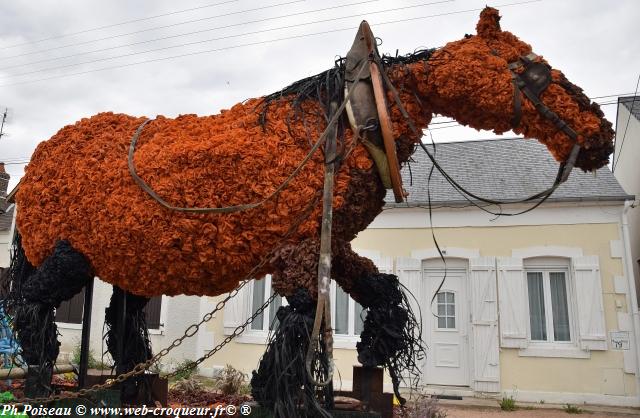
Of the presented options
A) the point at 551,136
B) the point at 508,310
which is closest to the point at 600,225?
the point at 508,310

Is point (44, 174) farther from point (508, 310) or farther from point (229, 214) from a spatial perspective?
point (508, 310)

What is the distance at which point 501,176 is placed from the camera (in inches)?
379

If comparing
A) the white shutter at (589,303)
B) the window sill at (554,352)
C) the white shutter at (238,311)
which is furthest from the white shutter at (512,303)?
the white shutter at (238,311)

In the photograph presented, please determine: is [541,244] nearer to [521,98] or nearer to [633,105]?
[633,105]

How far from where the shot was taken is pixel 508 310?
8422mm

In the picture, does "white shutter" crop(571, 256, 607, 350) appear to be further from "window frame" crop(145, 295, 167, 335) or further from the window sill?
"window frame" crop(145, 295, 167, 335)

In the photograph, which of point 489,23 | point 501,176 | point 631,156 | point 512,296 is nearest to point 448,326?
point 512,296

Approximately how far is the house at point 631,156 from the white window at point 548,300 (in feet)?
8.00

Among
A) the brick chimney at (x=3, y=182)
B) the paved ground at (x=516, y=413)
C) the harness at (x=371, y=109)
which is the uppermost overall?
the brick chimney at (x=3, y=182)

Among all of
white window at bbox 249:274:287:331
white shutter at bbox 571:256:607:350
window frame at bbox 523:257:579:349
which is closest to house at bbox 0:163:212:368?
white window at bbox 249:274:287:331

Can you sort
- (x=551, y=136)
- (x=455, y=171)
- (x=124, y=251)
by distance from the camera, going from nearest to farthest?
1. (x=551, y=136)
2. (x=124, y=251)
3. (x=455, y=171)

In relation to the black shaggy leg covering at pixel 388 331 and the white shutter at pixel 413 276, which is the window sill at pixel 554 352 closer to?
the white shutter at pixel 413 276

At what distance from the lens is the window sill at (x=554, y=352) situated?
8109 millimetres

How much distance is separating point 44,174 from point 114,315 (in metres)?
1.35
